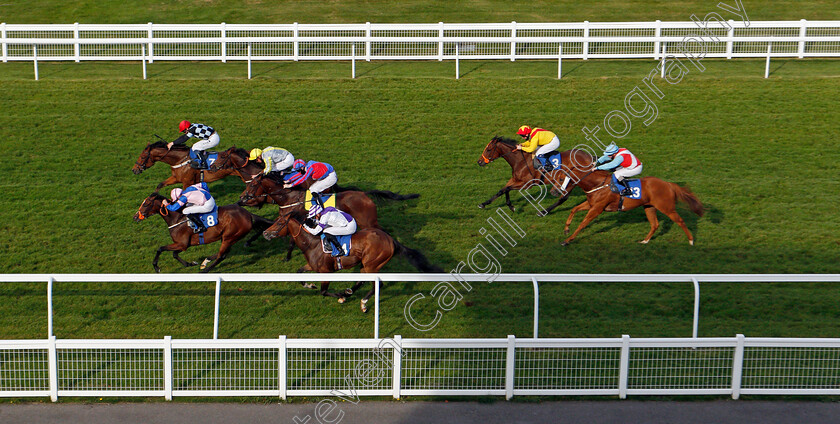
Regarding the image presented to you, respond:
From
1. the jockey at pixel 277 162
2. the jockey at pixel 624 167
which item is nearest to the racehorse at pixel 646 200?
the jockey at pixel 624 167

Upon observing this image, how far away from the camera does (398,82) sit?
1630 centimetres

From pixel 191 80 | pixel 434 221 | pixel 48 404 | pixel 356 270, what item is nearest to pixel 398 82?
pixel 191 80

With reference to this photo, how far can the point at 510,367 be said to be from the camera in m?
7.31

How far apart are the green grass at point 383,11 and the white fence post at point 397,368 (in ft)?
49.2

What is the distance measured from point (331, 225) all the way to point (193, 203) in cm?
195

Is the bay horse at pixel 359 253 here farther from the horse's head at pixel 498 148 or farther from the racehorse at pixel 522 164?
the horse's head at pixel 498 148

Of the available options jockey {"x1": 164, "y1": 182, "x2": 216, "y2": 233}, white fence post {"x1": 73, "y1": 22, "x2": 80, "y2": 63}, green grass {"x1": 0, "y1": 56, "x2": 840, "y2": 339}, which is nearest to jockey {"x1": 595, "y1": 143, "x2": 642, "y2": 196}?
green grass {"x1": 0, "y1": 56, "x2": 840, "y2": 339}

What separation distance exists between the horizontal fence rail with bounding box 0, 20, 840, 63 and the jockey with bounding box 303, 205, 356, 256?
25.8ft

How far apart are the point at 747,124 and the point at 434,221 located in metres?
6.57

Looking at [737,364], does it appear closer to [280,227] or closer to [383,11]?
[280,227]

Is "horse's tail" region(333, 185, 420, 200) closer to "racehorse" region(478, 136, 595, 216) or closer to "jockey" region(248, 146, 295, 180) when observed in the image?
"jockey" region(248, 146, 295, 180)

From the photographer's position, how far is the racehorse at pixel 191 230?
32.8ft

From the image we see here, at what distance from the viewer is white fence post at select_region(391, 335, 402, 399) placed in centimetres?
726

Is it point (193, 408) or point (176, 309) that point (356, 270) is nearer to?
point (176, 309)
